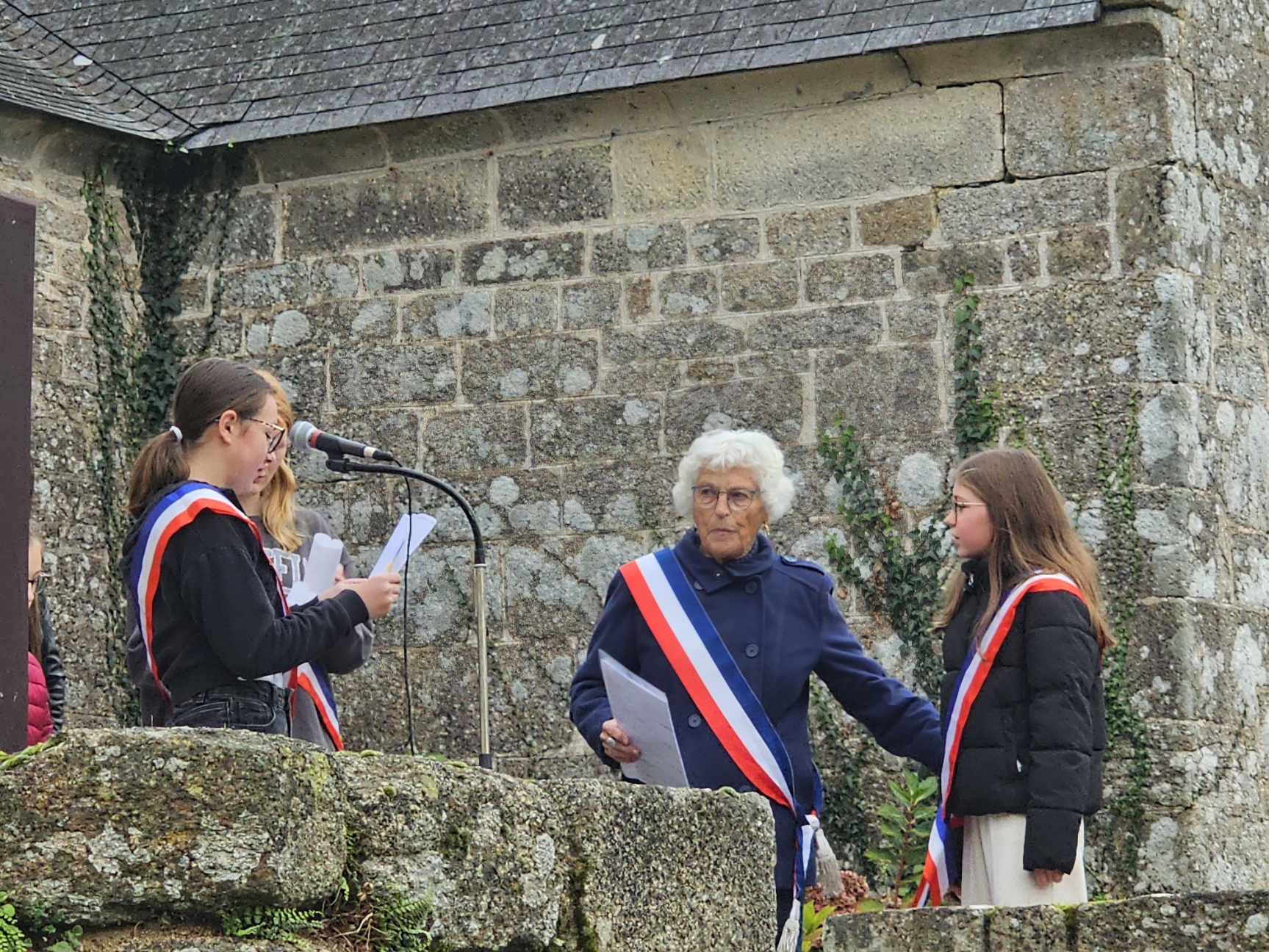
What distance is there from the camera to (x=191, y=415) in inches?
159

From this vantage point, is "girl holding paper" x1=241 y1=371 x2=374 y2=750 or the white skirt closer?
the white skirt

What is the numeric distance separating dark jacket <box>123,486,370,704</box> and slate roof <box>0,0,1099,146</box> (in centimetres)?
407

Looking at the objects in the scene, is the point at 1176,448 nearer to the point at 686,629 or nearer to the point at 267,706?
the point at 686,629

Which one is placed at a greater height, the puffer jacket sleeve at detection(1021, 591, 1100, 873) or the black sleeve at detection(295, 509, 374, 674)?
the black sleeve at detection(295, 509, 374, 674)

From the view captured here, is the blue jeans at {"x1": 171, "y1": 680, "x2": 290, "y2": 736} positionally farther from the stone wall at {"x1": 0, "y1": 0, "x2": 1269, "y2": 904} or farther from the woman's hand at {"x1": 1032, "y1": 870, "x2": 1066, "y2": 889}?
the stone wall at {"x1": 0, "y1": 0, "x2": 1269, "y2": 904}

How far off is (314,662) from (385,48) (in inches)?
154

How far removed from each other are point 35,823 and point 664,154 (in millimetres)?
5644

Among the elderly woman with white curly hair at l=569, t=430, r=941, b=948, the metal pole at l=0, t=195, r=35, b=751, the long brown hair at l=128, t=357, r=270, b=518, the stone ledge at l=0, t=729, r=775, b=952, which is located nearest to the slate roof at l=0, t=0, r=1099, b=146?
the elderly woman with white curly hair at l=569, t=430, r=941, b=948

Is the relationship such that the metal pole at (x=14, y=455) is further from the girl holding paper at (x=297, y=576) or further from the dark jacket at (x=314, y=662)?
the girl holding paper at (x=297, y=576)

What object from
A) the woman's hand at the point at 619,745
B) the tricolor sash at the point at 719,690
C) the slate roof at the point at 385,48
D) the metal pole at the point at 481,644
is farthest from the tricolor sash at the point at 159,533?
the slate roof at the point at 385,48

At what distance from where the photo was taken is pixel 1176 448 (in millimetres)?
6828

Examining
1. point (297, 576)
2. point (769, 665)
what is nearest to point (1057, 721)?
Answer: point (769, 665)

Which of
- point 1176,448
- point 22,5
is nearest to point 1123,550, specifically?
point 1176,448

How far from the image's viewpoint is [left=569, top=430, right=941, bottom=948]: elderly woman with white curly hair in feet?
15.4
